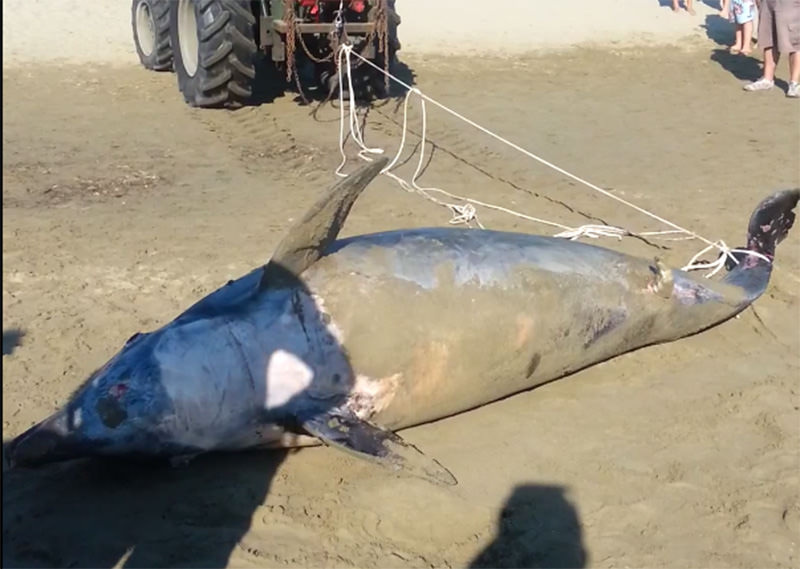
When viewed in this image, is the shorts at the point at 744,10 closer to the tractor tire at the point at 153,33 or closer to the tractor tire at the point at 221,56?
the tractor tire at the point at 221,56

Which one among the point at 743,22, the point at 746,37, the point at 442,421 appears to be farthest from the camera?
the point at 746,37

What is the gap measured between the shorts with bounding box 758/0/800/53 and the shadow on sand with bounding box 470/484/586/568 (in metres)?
9.15

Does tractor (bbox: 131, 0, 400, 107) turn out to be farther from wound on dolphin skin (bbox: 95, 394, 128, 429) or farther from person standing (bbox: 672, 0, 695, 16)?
person standing (bbox: 672, 0, 695, 16)

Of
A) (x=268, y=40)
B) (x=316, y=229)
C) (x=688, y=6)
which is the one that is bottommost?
(x=688, y=6)

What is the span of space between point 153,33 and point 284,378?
9.04 meters

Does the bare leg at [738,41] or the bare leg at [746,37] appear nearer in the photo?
the bare leg at [746,37]

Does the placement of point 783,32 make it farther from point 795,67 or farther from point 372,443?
point 372,443

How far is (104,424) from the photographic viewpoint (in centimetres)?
407

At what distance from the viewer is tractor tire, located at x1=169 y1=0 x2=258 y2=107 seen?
393 inches

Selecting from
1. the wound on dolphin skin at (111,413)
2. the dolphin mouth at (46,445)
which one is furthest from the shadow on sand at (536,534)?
the dolphin mouth at (46,445)

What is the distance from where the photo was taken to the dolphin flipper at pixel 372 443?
405 centimetres

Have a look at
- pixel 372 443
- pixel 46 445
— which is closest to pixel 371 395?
pixel 372 443

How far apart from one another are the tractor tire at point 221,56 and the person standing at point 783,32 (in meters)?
6.08

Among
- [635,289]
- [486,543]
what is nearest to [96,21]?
[635,289]
